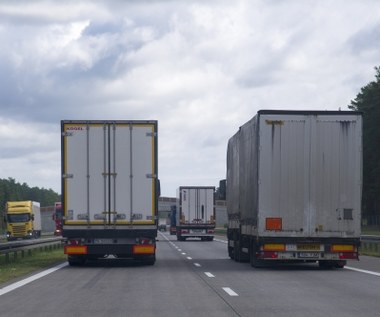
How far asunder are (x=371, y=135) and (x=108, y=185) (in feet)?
234

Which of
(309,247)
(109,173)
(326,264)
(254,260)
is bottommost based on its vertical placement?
(326,264)

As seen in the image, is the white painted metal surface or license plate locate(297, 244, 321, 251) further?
the white painted metal surface

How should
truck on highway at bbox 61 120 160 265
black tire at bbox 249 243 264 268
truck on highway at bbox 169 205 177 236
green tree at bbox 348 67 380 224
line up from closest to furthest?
black tire at bbox 249 243 264 268, truck on highway at bbox 61 120 160 265, truck on highway at bbox 169 205 177 236, green tree at bbox 348 67 380 224

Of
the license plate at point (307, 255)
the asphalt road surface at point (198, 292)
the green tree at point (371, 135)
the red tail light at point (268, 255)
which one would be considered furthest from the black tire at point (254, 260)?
the green tree at point (371, 135)

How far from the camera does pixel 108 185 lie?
27672 millimetres

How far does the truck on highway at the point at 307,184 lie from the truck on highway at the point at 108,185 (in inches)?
141

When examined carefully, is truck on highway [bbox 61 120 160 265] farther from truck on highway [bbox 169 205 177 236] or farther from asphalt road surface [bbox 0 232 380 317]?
truck on highway [bbox 169 205 177 236]

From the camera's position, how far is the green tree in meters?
95.6

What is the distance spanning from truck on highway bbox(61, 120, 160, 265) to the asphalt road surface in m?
0.95

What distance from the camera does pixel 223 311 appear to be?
1485cm

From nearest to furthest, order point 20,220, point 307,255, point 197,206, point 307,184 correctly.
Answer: point 307,184
point 307,255
point 197,206
point 20,220

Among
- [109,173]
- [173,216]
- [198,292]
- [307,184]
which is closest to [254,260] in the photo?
[307,184]

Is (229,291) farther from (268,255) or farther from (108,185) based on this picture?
(108,185)

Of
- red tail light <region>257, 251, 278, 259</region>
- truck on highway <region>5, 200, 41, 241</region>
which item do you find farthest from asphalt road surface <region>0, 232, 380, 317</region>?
truck on highway <region>5, 200, 41, 241</region>
